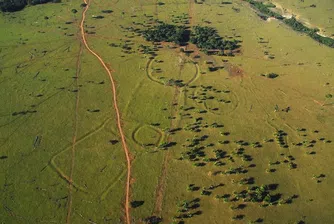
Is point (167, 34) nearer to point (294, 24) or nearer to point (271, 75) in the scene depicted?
point (271, 75)

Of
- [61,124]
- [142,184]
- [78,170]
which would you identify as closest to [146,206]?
[142,184]

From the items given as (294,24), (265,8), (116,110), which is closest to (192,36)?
(294,24)

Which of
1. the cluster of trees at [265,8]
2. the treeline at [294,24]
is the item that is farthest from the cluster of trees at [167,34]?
the treeline at [294,24]

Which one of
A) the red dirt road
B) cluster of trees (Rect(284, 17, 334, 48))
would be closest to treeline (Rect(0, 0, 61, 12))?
the red dirt road

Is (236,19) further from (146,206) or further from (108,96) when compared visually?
(146,206)

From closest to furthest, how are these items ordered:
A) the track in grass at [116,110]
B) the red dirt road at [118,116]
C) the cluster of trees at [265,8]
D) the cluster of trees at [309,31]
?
the red dirt road at [118,116]
the track in grass at [116,110]
the cluster of trees at [309,31]
the cluster of trees at [265,8]

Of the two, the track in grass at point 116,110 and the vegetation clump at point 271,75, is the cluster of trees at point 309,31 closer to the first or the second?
the vegetation clump at point 271,75
